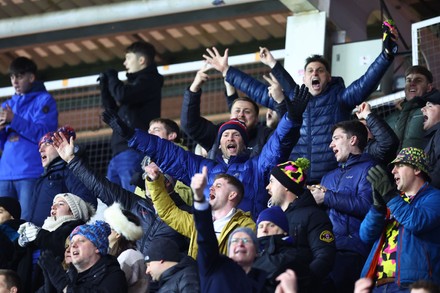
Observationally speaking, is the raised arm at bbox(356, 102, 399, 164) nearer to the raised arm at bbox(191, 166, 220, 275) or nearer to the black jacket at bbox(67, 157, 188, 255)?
the black jacket at bbox(67, 157, 188, 255)

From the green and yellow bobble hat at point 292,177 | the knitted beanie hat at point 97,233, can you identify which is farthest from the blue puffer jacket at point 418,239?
the knitted beanie hat at point 97,233

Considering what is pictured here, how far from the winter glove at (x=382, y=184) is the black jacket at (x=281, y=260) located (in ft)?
2.36

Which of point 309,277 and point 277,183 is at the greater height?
point 277,183

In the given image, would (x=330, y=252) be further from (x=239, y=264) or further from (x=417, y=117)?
(x=417, y=117)

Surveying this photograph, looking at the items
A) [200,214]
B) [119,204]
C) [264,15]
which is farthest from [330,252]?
[264,15]

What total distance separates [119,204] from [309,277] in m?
2.27

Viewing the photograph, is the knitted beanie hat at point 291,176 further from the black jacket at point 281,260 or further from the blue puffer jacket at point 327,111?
the blue puffer jacket at point 327,111

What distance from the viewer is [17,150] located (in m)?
12.1

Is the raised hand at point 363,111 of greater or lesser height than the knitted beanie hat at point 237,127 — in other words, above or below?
above

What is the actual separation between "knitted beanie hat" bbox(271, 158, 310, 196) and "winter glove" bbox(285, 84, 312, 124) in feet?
1.56

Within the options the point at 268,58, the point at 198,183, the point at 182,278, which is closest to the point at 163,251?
the point at 182,278

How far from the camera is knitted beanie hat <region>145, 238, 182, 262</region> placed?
9.07 meters

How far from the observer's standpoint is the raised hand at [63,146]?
10586 millimetres

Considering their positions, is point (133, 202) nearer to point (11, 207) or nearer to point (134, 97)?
point (11, 207)
